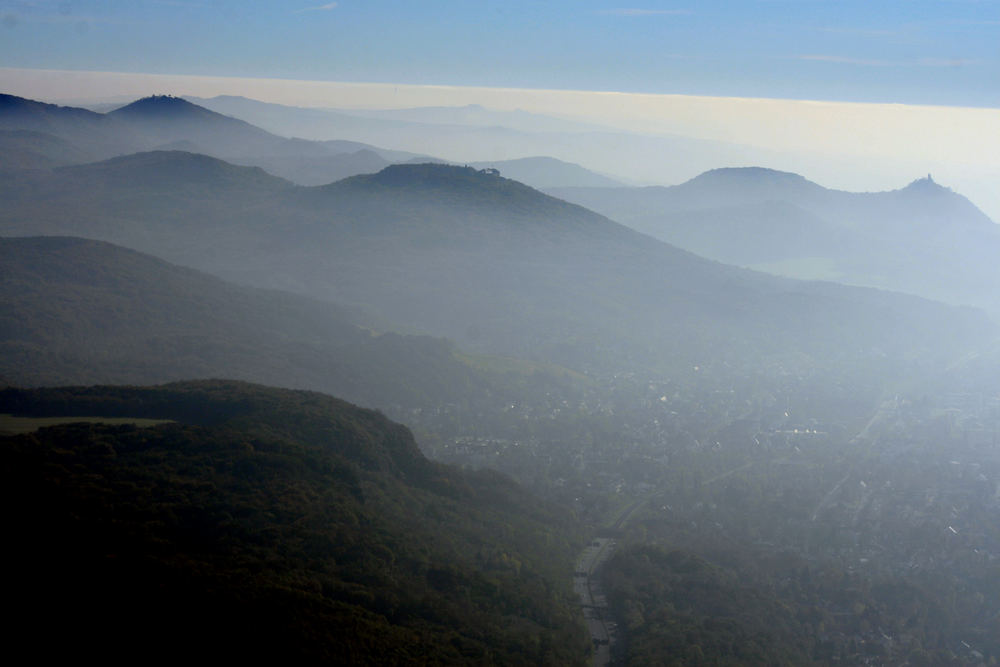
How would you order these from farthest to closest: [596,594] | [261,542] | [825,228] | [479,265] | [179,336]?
1. [825,228]
2. [479,265]
3. [179,336]
4. [596,594]
5. [261,542]

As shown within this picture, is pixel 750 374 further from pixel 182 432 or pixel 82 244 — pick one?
pixel 82 244

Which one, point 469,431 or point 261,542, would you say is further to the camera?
point 469,431

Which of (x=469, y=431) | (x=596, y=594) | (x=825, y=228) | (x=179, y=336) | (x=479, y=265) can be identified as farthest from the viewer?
(x=825, y=228)

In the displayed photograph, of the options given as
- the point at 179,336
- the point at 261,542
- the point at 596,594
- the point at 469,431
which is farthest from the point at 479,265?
the point at 261,542

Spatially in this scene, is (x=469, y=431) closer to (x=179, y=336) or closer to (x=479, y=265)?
(x=179, y=336)

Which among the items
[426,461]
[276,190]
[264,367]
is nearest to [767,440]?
[426,461]

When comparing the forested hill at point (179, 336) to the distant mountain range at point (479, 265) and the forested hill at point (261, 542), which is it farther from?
the forested hill at point (261, 542)
